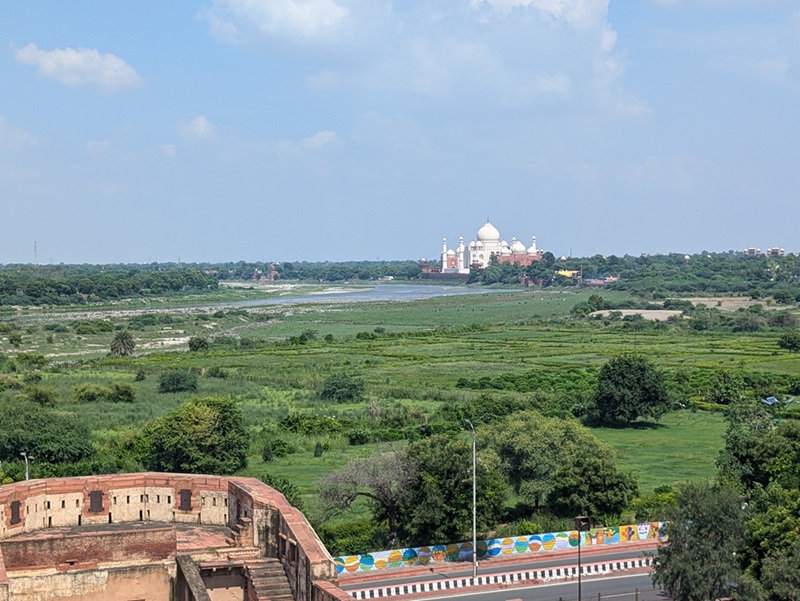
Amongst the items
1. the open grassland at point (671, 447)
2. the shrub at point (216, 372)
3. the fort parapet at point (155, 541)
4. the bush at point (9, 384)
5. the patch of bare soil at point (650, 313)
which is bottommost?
the open grassland at point (671, 447)

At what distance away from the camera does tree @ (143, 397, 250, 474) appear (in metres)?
37.1

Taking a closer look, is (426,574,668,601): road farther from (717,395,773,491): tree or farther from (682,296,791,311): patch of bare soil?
(682,296,791,311): patch of bare soil

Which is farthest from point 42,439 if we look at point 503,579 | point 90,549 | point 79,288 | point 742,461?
point 79,288

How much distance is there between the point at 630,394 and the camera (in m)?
49.1

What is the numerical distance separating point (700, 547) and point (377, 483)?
29.3 feet

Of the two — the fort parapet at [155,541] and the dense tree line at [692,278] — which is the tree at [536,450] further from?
the dense tree line at [692,278]

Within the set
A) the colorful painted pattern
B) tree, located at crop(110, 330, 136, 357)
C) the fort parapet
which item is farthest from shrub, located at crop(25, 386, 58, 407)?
the fort parapet

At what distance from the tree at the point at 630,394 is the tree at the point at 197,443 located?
60.1ft

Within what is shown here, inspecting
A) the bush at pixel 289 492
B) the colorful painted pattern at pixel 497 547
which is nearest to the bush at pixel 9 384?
the bush at pixel 289 492

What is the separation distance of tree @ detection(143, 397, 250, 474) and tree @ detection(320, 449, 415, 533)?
8420 millimetres

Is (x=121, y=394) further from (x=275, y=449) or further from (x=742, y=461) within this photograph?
(x=742, y=461)

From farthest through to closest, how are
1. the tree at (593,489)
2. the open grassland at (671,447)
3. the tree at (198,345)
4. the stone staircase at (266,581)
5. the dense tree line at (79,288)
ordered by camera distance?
the dense tree line at (79,288)
the tree at (198,345)
the open grassland at (671,447)
the tree at (593,489)
the stone staircase at (266,581)

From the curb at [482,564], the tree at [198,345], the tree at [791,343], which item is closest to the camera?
the curb at [482,564]

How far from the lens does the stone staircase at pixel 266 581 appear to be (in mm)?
18828
